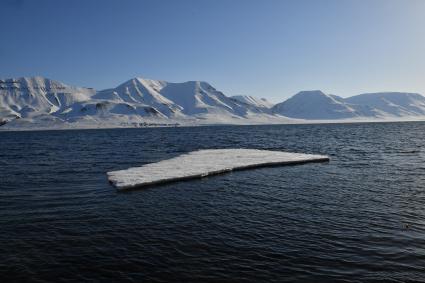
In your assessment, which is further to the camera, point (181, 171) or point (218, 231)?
point (181, 171)

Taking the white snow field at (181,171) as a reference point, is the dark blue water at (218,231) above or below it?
below

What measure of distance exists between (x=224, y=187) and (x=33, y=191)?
47.8ft

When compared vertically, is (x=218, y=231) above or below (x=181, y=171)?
below

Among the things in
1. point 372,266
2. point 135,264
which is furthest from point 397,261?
point 135,264

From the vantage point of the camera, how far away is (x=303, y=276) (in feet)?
38.8

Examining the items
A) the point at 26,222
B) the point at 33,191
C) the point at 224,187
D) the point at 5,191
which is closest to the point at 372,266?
the point at 224,187

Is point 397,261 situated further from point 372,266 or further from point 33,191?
point 33,191

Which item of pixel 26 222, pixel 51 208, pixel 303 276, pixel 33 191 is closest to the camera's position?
pixel 303 276

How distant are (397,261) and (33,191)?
24.5m

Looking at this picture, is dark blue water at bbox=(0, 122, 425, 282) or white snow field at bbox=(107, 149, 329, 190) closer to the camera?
dark blue water at bbox=(0, 122, 425, 282)

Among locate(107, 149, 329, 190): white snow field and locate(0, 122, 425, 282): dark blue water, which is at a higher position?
locate(107, 149, 329, 190): white snow field

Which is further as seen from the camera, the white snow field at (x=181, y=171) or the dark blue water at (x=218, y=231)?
the white snow field at (x=181, y=171)

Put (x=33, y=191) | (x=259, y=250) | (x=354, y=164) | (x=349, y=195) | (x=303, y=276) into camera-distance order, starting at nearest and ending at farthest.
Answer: (x=303, y=276) → (x=259, y=250) → (x=349, y=195) → (x=33, y=191) → (x=354, y=164)

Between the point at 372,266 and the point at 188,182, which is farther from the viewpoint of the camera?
the point at 188,182
